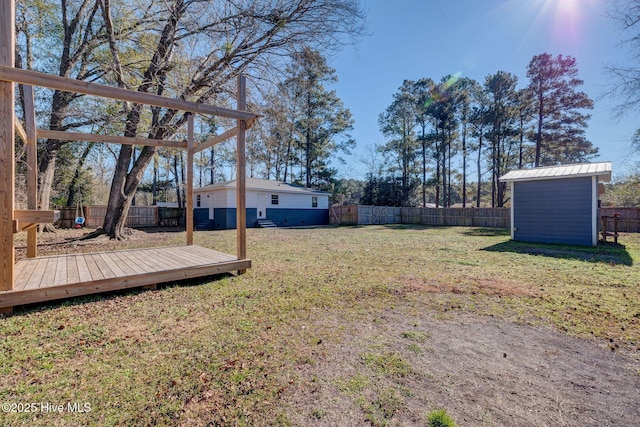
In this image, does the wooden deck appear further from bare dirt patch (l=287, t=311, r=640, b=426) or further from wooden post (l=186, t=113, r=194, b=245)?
bare dirt patch (l=287, t=311, r=640, b=426)

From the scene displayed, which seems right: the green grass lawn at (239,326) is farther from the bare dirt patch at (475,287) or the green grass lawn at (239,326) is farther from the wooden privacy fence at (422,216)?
the wooden privacy fence at (422,216)

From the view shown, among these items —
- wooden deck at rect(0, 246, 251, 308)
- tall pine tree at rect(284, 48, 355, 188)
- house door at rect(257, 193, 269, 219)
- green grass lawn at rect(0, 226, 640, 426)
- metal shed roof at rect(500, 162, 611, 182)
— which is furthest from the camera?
tall pine tree at rect(284, 48, 355, 188)

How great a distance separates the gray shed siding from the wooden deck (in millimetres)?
10171

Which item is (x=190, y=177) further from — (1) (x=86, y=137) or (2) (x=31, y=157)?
(2) (x=31, y=157)

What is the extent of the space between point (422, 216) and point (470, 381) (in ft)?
66.4

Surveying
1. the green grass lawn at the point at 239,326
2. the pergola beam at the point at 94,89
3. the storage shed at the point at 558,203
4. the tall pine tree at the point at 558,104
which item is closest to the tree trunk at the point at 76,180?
the pergola beam at the point at 94,89

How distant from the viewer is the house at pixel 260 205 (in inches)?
639

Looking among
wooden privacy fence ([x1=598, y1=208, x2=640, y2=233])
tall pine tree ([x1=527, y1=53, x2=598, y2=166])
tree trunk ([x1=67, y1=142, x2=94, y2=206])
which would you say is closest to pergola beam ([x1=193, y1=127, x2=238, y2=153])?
tree trunk ([x1=67, y1=142, x2=94, y2=206])

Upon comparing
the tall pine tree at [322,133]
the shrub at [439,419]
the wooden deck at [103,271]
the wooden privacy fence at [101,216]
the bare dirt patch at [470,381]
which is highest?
the tall pine tree at [322,133]

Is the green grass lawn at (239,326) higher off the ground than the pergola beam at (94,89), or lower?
lower

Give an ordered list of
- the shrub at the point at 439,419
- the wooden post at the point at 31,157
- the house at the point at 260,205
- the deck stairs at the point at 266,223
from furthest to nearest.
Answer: the deck stairs at the point at 266,223
the house at the point at 260,205
the wooden post at the point at 31,157
the shrub at the point at 439,419

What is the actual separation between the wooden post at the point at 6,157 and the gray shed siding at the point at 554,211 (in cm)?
1277

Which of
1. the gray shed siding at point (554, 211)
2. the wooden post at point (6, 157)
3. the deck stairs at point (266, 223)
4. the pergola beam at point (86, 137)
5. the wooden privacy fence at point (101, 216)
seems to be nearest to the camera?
the wooden post at point (6, 157)

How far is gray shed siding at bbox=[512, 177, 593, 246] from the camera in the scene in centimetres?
877
